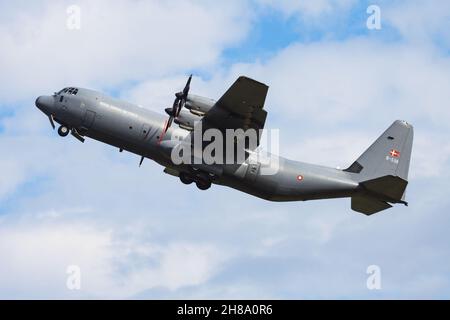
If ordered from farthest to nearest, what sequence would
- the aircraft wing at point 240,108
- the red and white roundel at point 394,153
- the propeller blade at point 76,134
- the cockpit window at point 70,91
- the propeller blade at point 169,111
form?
the red and white roundel at point 394,153 < the cockpit window at point 70,91 < the propeller blade at point 76,134 < the propeller blade at point 169,111 < the aircraft wing at point 240,108

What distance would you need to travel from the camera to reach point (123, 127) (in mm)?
33250

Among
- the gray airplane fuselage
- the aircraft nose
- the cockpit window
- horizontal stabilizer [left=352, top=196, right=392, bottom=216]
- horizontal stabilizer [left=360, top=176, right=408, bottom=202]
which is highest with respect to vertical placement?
the cockpit window

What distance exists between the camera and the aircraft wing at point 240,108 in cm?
3138

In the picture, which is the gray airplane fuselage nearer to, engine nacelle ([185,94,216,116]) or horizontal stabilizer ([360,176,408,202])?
horizontal stabilizer ([360,176,408,202])

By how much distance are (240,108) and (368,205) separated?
8.27 m

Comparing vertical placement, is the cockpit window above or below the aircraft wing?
above

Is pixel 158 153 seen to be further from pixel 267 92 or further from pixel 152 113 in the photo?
pixel 267 92

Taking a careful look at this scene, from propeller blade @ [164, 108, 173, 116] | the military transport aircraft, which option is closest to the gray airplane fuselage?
the military transport aircraft

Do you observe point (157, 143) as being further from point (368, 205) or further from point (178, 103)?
point (368, 205)

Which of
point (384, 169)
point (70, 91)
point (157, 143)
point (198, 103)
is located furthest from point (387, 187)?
point (70, 91)

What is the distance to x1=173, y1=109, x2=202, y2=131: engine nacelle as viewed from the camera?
33406 millimetres

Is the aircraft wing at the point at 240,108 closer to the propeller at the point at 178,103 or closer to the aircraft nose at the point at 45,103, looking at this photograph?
the propeller at the point at 178,103

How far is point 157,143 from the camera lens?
33.4 m

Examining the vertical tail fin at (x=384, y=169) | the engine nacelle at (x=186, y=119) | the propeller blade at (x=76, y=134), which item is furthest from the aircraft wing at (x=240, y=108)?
the vertical tail fin at (x=384, y=169)
